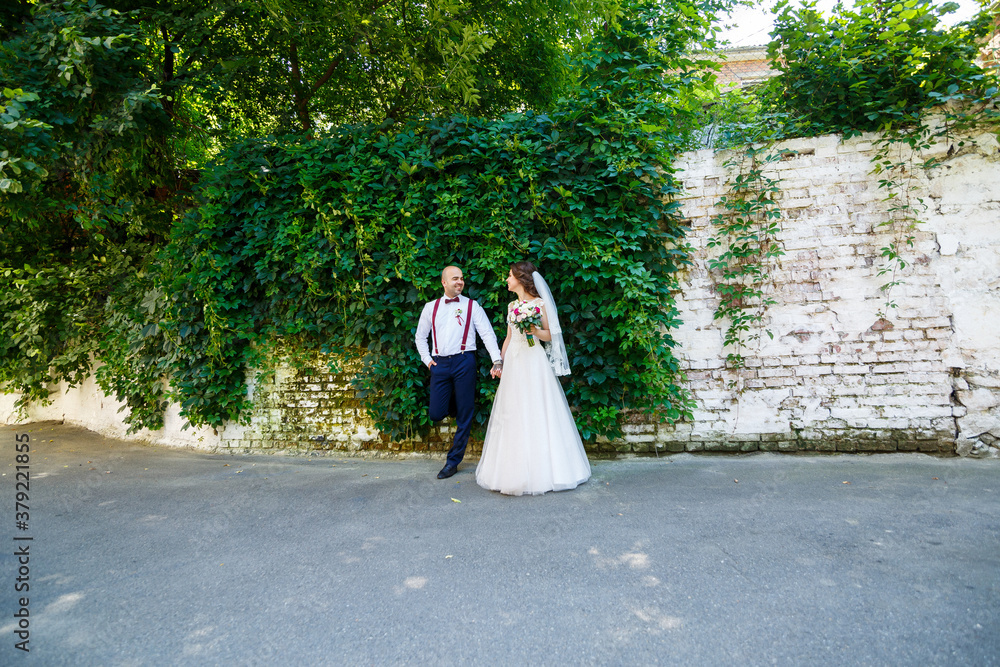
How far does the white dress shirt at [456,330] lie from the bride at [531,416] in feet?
0.96

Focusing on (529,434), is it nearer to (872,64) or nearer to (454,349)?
(454,349)

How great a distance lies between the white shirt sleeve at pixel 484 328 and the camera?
477 centimetres

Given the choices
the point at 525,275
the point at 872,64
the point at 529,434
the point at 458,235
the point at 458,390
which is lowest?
the point at 529,434

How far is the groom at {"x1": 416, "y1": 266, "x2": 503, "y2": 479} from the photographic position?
4.80 meters

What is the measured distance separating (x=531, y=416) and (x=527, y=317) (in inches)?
32.5

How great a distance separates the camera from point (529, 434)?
4270 mm

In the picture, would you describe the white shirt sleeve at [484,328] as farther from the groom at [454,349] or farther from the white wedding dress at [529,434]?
the white wedding dress at [529,434]

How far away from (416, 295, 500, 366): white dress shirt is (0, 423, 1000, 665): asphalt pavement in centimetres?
120

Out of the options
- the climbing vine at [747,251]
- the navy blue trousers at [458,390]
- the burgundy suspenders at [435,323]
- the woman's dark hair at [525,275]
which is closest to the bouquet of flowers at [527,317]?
the woman's dark hair at [525,275]

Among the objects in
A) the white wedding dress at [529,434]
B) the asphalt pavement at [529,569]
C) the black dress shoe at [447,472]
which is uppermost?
the white wedding dress at [529,434]

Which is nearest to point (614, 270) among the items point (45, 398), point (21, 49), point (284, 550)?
point (284, 550)

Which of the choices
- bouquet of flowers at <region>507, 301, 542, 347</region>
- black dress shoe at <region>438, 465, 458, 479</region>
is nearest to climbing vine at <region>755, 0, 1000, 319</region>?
bouquet of flowers at <region>507, 301, 542, 347</region>

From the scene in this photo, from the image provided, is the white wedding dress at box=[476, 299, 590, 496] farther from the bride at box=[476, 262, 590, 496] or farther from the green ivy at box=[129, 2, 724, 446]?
the green ivy at box=[129, 2, 724, 446]

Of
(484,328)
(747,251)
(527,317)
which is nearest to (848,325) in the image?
(747,251)
